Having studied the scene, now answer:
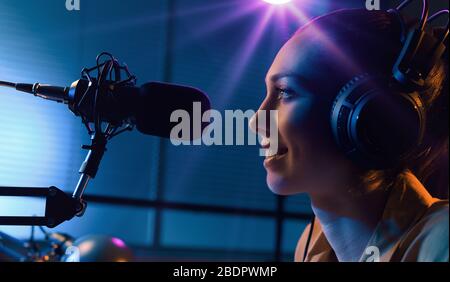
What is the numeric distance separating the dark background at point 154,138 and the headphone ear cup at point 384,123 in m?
0.23

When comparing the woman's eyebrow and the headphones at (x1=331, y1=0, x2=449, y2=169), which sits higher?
the woman's eyebrow

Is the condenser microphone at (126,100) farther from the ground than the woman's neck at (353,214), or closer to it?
farther from the ground

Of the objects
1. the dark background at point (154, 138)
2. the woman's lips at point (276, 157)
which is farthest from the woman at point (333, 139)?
the dark background at point (154, 138)

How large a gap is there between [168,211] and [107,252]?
2.48 feet

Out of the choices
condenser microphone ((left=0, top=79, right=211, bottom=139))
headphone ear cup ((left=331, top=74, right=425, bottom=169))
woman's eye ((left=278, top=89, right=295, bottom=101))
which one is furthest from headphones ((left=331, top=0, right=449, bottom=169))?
condenser microphone ((left=0, top=79, right=211, bottom=139))

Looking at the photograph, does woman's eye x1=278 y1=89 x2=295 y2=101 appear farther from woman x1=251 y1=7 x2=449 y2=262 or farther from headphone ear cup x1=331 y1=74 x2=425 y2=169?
headphone ear cup x1=331 y1=74 x2=425 y2=169

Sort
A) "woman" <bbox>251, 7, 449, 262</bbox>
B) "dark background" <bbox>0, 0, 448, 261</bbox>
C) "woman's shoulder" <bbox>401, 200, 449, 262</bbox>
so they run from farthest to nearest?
"dark background" <bbox>0, 0, 448, 261</bbox> < "woman" <bbox>251, 7, 449, 262</bbox> < "woman's shoulder" <bbox>401, 200, 449, 262</bbox>

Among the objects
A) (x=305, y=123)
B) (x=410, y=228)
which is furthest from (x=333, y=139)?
(x=410, y=228)

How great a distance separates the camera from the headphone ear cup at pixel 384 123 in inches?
22.6

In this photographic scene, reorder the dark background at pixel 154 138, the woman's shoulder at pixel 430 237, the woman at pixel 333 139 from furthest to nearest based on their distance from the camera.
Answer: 1. the dark background at pixel 154 138
2. the woman at pixel 333 139
3. the woman's shoulder at pixel 430 237

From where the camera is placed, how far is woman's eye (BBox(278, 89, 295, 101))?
2.21 ft

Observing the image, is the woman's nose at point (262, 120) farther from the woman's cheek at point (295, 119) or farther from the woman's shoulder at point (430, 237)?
the woman's shoulder at point (430, 237)
